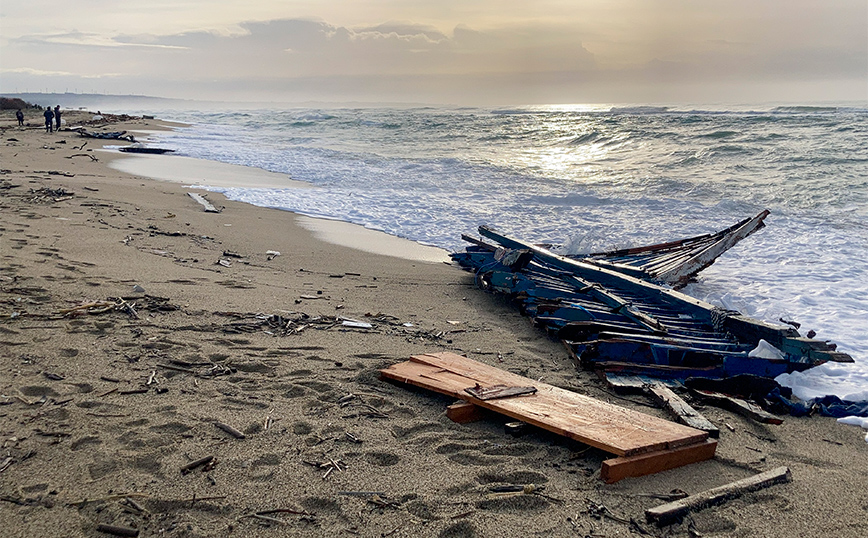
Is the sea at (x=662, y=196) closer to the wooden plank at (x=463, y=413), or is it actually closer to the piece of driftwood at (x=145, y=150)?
the piece of driftwood at (x=145, y=150)

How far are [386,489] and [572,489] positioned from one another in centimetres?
102

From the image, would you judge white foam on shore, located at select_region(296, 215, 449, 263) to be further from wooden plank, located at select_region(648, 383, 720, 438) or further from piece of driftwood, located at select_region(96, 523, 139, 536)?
piece of driftwood, located at select_region(96, 523, 139, 536)

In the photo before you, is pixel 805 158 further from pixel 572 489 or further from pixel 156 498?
pixel 156 498

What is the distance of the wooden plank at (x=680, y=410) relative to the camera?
155 inches

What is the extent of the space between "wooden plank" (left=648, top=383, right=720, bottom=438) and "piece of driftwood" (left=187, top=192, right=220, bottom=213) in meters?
9.34

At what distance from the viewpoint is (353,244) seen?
33.0 ft

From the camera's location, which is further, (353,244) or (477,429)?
(353,244)

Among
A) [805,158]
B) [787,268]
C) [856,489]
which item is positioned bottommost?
[856,489]

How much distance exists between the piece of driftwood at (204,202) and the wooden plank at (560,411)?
8074 mm

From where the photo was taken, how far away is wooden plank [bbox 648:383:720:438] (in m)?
3.93

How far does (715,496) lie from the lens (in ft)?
10.6

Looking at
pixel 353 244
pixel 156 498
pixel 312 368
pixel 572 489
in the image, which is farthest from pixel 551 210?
pixel 156 498

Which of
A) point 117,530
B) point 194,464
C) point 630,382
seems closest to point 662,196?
point 630,382

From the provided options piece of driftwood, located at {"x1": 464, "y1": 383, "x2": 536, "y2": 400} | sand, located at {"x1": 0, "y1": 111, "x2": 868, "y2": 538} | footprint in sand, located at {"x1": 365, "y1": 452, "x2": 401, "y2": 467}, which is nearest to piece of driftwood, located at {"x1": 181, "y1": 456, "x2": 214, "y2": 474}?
sand, located at {"x1": 0, "y1": 111, "x2": 868, "y2": 538}
